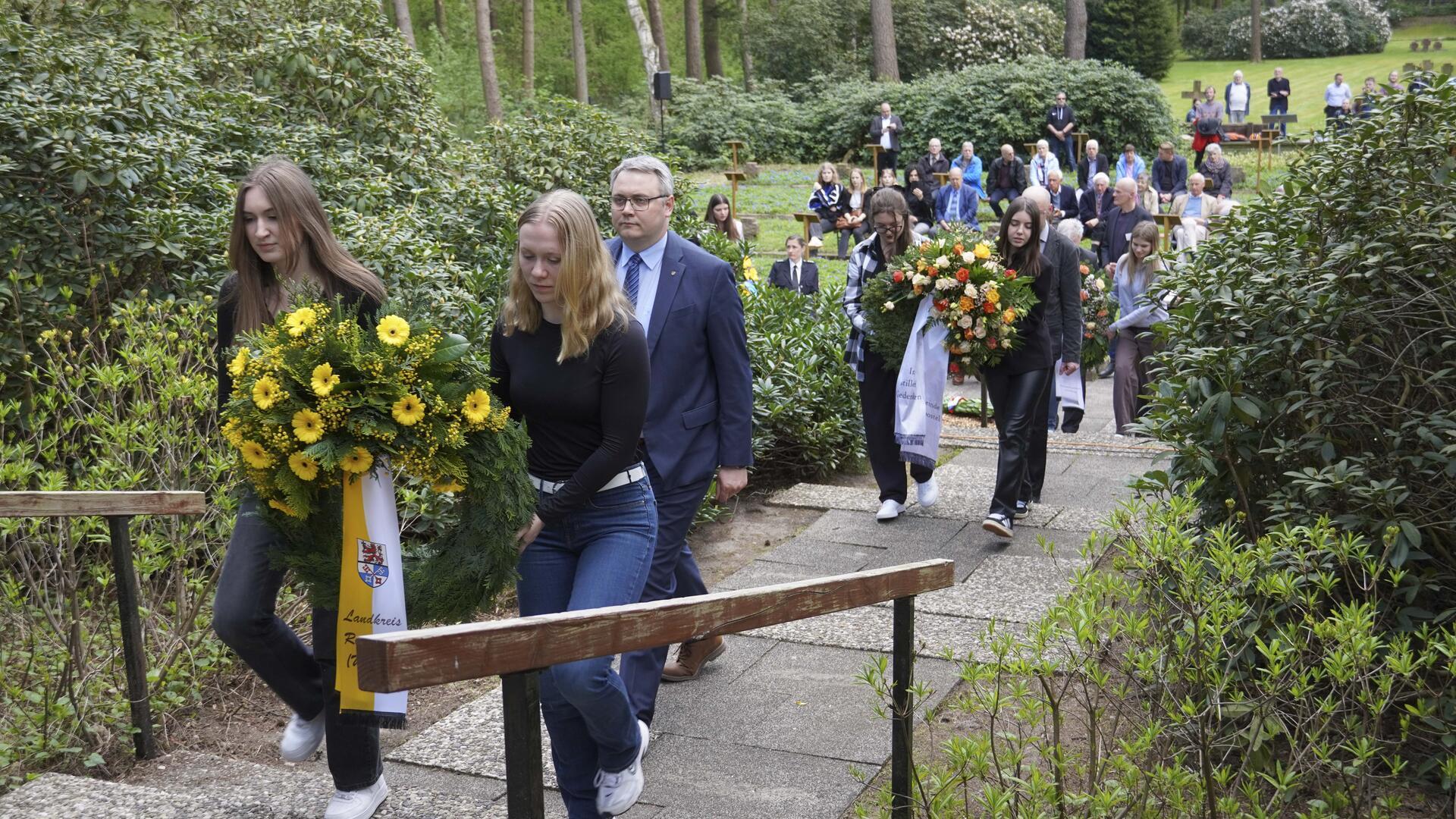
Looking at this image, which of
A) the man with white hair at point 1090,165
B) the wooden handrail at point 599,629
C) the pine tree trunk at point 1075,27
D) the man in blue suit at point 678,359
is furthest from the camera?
the pine tree trunk at point 1075,27

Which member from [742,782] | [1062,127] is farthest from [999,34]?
[742,782]

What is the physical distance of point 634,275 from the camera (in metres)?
4.77

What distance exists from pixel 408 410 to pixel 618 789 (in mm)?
1193

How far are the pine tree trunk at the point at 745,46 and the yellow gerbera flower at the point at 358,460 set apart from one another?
38.0 metres

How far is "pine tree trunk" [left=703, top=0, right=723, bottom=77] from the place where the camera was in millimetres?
45438

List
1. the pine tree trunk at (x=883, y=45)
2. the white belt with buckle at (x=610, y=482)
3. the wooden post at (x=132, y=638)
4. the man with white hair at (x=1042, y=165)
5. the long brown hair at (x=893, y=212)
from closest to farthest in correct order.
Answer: the white belt with buckle at (x=610, y=482)
the wooden post at (x=132, y=638)
the long brown hair at (x=893, y=212)
the man with white hair at (x=1042, y=165)
the pine tree trunk at (x=883, y=45)

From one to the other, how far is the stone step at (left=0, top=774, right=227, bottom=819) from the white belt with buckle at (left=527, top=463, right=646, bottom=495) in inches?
49.3

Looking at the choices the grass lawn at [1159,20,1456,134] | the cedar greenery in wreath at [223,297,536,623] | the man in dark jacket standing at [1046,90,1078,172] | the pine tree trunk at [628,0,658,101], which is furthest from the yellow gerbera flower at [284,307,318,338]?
the grass lawn at [1159,20,1456,134]

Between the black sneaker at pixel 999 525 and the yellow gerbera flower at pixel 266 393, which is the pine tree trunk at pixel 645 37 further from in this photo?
the yellow gerbera flower at pixel 266 393

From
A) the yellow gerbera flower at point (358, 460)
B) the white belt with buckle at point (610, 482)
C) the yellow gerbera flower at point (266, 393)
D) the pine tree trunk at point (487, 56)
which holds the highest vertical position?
the pine tree trunk at point (487, 56)

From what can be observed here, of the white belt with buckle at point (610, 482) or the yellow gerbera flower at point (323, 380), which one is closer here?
the yellow gerbera flower at point (323, 380)

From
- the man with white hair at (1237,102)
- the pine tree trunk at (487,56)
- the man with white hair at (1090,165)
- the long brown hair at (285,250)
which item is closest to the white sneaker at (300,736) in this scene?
the long brown hair at (285,250)

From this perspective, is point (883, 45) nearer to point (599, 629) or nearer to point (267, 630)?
point (267, 630)

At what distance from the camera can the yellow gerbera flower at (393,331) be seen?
3.44 meters
